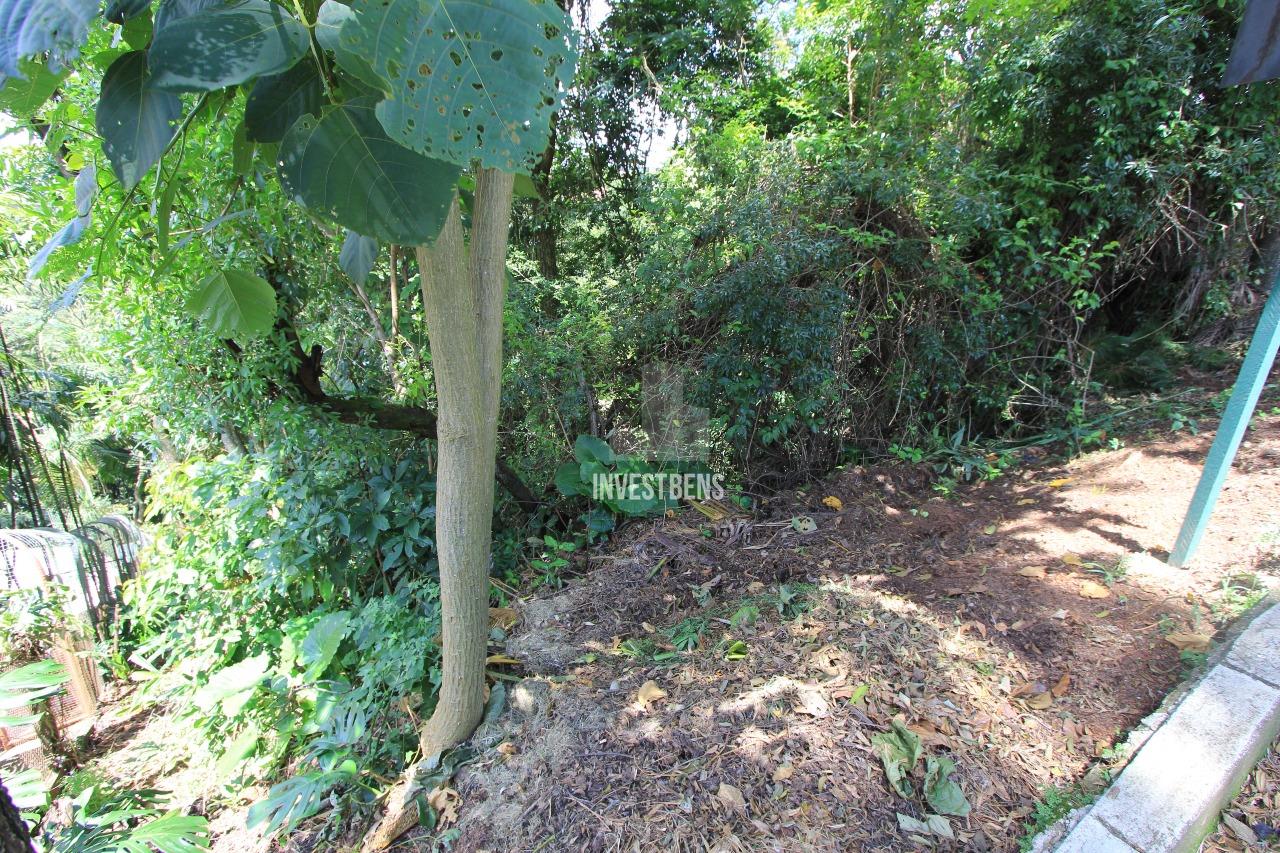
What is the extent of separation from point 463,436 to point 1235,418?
299 cm

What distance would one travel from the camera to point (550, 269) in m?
6.20

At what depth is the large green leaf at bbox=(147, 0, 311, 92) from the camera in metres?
0.66

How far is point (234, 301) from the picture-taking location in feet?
4.17

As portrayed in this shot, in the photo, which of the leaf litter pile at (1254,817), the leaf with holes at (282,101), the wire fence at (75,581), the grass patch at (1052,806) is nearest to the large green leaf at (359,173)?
the leaf with holes at (282,101)

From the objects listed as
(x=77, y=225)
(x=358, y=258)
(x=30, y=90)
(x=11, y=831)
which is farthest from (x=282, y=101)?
(x=11, y=831)

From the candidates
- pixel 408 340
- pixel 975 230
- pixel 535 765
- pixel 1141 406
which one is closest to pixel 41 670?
pixel 535 765

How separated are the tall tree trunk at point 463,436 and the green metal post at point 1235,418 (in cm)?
278

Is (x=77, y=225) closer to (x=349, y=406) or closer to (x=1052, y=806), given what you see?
(x=349, y=406)

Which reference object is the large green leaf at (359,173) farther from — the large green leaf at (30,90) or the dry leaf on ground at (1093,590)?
the dry leaf on ground at (1093,590)

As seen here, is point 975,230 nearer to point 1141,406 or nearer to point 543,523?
point 1141,406

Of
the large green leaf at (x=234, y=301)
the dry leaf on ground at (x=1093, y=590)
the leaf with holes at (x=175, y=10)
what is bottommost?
the dry leaf on ground at (x=1093, y=590)

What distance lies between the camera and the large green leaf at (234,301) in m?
1.26

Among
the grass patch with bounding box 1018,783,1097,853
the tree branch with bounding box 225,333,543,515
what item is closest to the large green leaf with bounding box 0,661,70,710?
the tree branch with bounding box 225,333,543,515

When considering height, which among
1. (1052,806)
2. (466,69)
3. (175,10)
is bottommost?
(1052,806)
